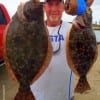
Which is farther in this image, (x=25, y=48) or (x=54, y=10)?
(x=54, y=10)

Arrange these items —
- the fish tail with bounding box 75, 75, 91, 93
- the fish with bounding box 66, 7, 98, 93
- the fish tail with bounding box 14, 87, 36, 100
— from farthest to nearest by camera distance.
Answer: the fish tail with bounding box 75, 75, 91, 93 < the fish with bounding box 66, 7, 98, 93 < the fish tail with bounding box 14, 87, 36, 100

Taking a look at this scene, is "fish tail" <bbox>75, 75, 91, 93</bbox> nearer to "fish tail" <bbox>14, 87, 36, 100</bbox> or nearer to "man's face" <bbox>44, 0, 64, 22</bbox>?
"fish tail" <bbox>14, 87, 36, 100</bbox>

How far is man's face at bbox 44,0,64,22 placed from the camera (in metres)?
4.29

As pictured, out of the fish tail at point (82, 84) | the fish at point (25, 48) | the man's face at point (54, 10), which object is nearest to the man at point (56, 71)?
the man's face at point (54, 10)

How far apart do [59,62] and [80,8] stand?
1181mm

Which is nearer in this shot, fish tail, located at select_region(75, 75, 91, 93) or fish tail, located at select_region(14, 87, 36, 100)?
fish tail, located at select_region(14, 87, 36, 100)

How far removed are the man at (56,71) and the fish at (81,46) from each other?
0.75m

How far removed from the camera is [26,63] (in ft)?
11.5

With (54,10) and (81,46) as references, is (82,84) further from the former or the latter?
(54,10)

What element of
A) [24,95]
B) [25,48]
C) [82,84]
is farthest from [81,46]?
[24,95]

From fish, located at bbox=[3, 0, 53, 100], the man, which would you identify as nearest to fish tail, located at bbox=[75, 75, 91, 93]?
fish, located at bbox=[3, 0, 53, 100]

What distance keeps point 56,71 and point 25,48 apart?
109 centimetres

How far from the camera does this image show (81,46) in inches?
143

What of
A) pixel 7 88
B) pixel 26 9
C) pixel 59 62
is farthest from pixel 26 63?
pixel 7 88
